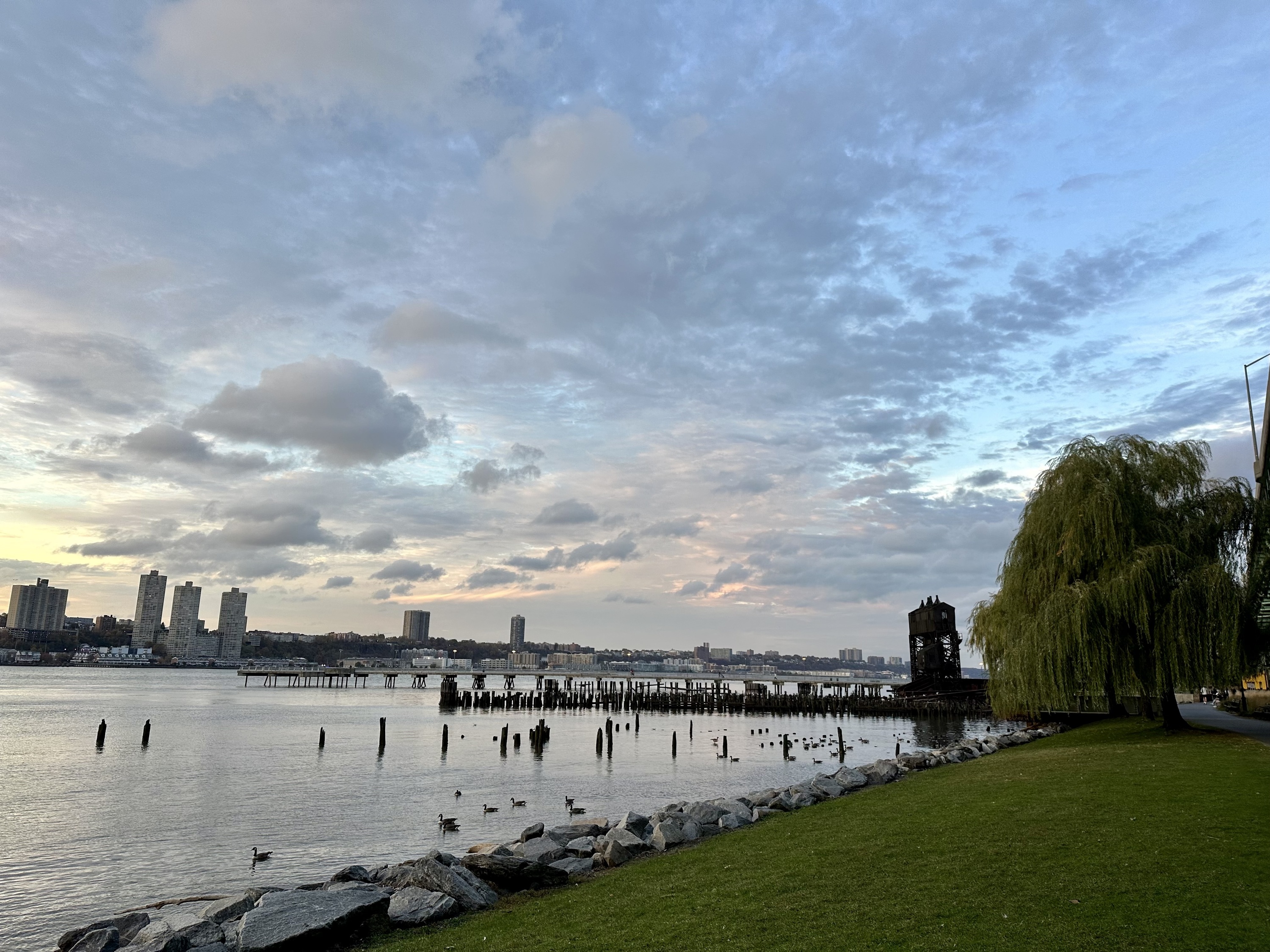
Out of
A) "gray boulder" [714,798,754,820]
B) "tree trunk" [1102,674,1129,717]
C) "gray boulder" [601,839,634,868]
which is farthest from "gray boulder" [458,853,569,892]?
"tree trunk" [1102,674,1129,717]

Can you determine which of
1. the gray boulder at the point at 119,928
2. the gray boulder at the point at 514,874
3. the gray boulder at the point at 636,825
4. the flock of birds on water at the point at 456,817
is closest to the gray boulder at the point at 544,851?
the gray boulder at the point at 514,874

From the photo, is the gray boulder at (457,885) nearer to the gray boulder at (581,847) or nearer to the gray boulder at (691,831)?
the gray boulder at (581,847)

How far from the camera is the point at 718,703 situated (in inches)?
3757

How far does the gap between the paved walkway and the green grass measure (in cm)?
1216

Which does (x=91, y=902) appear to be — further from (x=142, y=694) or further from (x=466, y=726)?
(x=142, y=694)

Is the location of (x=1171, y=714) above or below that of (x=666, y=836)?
above

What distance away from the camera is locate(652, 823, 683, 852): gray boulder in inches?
637

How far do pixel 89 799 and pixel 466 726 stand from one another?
42.4 meters

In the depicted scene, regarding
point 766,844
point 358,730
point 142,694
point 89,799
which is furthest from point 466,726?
point 142,694

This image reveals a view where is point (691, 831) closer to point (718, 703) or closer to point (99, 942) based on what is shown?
point (99, 942)

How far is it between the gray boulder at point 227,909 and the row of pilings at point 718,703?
6857 cm

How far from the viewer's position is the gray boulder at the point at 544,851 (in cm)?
1506

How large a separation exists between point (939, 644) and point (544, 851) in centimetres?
8079

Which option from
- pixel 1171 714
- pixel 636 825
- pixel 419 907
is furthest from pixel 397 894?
pixel 1171 714
